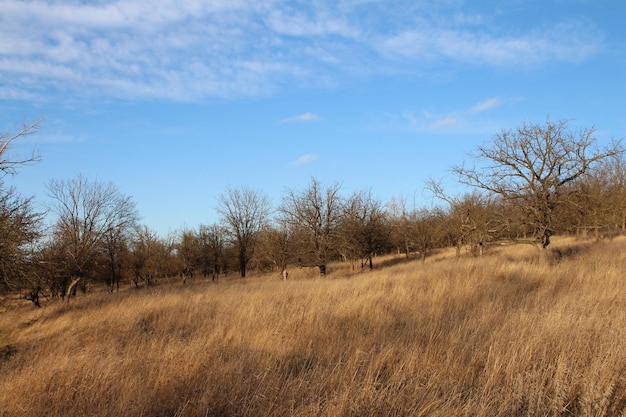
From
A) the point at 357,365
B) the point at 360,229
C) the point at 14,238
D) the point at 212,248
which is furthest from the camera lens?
the point at 212,248

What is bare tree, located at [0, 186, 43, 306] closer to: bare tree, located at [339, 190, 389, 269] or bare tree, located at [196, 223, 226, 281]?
bare tree, located at [339, 190, 389, 269]

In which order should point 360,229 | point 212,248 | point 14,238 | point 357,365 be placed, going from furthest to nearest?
point 212,248
point 360,229
point 14,238
point 357,365

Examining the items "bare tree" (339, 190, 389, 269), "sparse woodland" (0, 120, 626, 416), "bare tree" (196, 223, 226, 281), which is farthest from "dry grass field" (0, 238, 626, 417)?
"bare tree" (196, 223, 226, 281)

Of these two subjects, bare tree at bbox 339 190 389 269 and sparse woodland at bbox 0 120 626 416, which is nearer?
sparse woodland at bbox 0 120 626 416

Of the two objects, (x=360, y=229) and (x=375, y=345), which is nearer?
(x=375, y=345)

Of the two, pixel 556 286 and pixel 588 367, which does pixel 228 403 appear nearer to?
pixel 588 367

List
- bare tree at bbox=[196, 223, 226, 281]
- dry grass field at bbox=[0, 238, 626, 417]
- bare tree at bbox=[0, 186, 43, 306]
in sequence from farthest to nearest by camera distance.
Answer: bare tree at bbox=[196, 223, 226, 281] → bare tree at bbox=[0, 186, 43, 306] → dry grass field at bbox=[0, 238, 626, 417]

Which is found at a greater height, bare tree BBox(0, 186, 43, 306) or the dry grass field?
bare tree BBox(0, 186, 43, 306)

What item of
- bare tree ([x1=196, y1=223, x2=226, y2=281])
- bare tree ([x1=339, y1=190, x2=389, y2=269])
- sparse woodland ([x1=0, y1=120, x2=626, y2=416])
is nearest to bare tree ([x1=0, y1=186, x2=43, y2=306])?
sparse woodland ([x1=0, y1=120, x2=626, y2=416])

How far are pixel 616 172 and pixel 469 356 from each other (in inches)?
1524

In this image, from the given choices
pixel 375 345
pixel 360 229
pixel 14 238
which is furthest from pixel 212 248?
pixel 375 345

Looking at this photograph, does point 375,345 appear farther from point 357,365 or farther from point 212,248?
point 212,248

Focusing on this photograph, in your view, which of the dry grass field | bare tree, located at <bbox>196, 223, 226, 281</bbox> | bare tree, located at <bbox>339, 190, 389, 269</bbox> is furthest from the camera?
bare tree, located at <bbox>196, 223, 226, 281</bbox>

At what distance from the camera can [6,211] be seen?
362 inches
